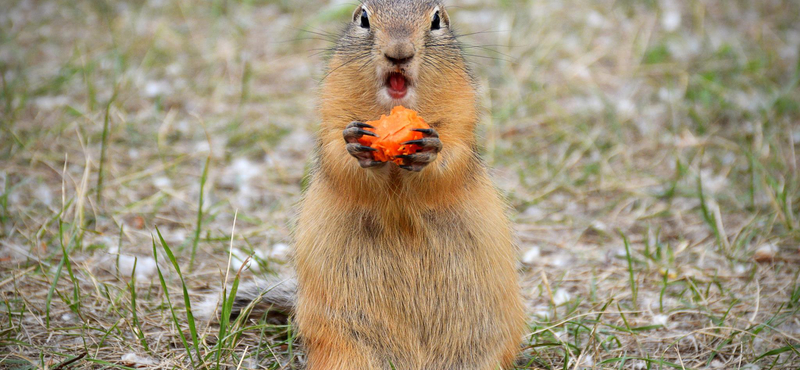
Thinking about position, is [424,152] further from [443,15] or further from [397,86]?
[443,15]

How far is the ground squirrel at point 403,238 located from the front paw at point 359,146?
0.34ft

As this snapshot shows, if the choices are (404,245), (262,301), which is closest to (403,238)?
(404,245)

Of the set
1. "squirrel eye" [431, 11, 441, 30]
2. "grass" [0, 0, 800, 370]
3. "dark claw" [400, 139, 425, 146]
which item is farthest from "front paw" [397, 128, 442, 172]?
"grass" [0, 0, 800, 370]

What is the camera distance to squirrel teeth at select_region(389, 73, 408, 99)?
3.03 metres

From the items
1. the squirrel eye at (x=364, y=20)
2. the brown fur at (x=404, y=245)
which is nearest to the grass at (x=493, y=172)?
the brown fur at (x=404, y=245)

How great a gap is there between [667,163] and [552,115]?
1151 millimetres

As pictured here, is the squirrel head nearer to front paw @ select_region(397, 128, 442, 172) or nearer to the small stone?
front paw @ select_region(397, 128, 442, 172)

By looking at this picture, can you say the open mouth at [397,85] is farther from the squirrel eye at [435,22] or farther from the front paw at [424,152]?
the squirrel eye at [435,22]

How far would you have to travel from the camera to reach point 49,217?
14.9 feet

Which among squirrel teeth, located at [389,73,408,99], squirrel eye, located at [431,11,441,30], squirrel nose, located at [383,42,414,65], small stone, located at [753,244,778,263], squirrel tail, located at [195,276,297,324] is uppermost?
squirrel eye, located at [431,11,441,30]

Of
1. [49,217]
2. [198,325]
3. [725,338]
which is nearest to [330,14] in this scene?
[49,217]

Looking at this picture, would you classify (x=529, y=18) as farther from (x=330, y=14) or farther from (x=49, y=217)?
(x=49, y=217)

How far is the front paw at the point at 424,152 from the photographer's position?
288 centimetres

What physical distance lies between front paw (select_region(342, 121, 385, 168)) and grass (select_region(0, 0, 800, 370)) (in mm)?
819
